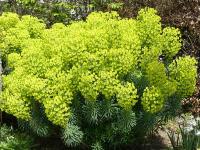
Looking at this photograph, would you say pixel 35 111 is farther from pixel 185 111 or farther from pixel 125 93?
pixel 185 111

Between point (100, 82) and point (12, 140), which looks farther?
point (12, 140)

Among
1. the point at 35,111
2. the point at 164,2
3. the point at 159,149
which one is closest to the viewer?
the point at 35,111

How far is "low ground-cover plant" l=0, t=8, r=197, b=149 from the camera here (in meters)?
6.68

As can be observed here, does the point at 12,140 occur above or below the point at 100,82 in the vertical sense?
below

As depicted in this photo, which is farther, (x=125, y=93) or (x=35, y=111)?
(x=35, y=111)

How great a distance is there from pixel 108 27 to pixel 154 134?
68.9 inches

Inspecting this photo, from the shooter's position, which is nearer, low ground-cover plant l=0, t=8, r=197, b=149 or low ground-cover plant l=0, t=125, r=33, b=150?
low ground-cover plant l=0, t=8, r=197, b=149

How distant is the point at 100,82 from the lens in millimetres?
6633

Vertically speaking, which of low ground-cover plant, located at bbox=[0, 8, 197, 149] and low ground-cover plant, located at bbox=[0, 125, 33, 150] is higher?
low ground-cover plant, located at bbox=[0, 8, 197, 149]

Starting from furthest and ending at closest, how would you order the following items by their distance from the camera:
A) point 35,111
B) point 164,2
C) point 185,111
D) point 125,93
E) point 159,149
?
point 164,2
point 185,111
point 159,149
point 35,111
point 125,93

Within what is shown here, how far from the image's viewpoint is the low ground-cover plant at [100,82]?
6.68 meters

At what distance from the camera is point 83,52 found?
22.5 feet

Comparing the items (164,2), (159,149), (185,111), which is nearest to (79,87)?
(159,149)

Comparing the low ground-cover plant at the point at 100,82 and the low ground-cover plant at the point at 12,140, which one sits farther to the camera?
the low ground-cover plant at the point at 12,140
